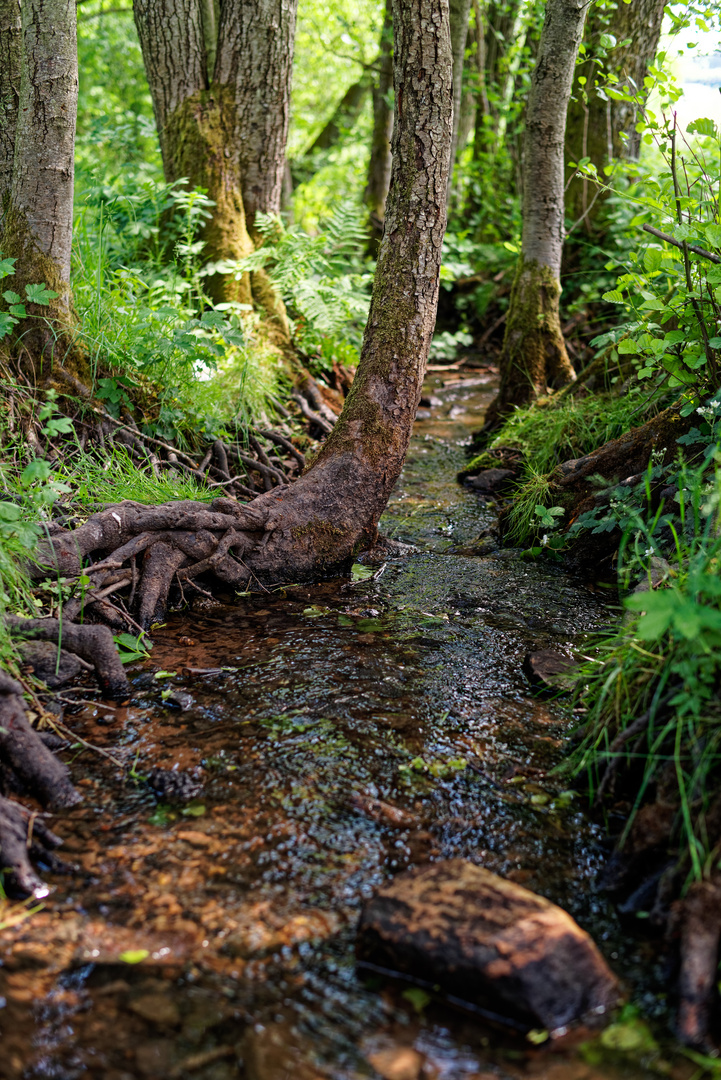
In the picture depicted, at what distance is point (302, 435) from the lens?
685 cm

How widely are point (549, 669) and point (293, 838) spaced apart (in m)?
1.54

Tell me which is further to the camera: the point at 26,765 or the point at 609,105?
the point at 609,105

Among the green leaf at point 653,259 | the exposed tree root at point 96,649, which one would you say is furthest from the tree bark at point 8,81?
the green leaf at point 653,259

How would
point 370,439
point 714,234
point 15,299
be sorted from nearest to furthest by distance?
point 714,234, point 15,299, point 370,439

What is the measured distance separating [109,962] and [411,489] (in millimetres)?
5146

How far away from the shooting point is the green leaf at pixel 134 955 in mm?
2131

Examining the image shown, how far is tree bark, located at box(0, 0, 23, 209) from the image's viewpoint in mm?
5230

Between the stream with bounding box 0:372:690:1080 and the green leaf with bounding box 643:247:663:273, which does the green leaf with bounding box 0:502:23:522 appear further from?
the green leaf with bounding box 643:247:663:273

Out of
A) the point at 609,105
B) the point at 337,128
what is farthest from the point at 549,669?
the point at 337,128

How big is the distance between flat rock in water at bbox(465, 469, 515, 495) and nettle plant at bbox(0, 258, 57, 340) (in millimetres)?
3730

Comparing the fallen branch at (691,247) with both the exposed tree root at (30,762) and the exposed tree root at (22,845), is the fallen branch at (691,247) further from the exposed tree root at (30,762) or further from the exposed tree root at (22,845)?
the exposed tree root at (22,845)

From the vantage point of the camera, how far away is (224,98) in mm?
7715

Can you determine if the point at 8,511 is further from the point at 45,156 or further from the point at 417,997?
the point at 45,156

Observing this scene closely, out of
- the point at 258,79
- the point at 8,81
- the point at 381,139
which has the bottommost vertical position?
the point at 8,81
